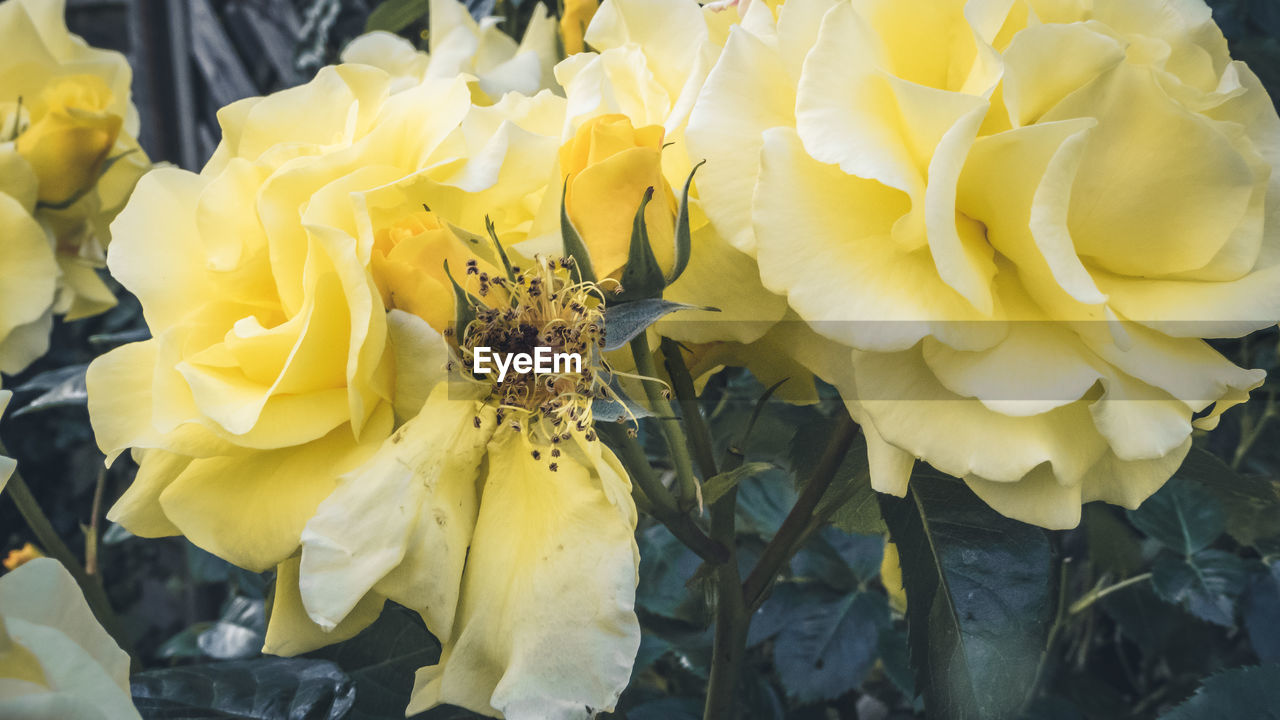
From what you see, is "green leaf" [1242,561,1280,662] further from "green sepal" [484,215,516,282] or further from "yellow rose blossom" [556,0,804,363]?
"green sepal" [484,215,516,282]

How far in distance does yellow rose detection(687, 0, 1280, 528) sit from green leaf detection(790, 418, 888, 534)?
86mm

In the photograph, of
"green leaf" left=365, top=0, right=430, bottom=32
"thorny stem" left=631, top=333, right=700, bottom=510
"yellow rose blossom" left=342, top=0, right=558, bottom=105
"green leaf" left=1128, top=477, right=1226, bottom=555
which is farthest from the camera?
"green leaf" left=365, top=0, right=430, bottom=32

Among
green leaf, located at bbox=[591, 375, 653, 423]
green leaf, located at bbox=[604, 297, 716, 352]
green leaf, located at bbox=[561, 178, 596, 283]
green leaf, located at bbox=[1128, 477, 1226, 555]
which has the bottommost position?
green leaf, located at bbox=[1128, 477, 1226, 555]

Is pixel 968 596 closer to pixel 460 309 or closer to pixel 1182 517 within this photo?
pixel 460 309

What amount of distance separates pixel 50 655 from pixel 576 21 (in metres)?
0.49

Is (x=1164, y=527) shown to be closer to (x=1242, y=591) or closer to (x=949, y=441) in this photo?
(x=1242, y=591)

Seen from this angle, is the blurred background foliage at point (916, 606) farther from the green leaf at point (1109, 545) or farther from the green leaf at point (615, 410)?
the green leaf at point (615, 410)

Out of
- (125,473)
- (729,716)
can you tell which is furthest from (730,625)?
(125,473)

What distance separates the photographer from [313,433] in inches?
12.8

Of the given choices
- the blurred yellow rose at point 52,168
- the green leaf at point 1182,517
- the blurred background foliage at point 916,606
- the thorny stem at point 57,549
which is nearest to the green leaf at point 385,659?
the blurred background foliage at point 916,606

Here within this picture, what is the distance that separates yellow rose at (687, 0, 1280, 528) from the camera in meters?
0.31

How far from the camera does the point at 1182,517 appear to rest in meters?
0.68

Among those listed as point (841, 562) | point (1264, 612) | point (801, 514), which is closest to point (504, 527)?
point (801, 514)

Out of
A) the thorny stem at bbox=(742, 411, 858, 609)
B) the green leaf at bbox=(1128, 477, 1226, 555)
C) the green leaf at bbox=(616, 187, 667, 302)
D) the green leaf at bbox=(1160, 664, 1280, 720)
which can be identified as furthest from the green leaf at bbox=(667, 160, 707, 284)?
the green leaf at bbox=(1128, 477, 1226, 555)
